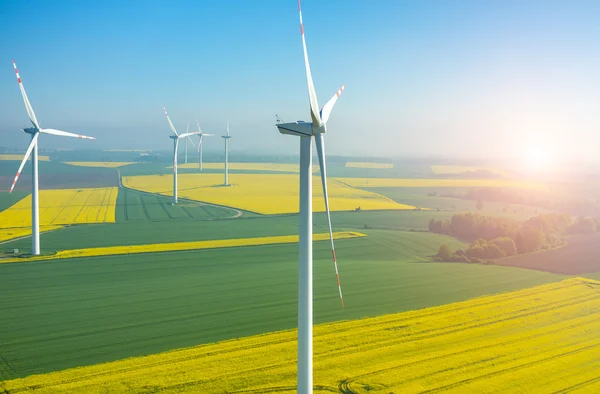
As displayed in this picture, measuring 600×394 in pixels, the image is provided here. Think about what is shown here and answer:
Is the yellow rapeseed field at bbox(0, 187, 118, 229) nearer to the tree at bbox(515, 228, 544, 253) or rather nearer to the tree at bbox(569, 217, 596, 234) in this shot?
the tree at bbox(515, 228, 544, 253)

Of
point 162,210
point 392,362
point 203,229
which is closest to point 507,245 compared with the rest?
point 203,229

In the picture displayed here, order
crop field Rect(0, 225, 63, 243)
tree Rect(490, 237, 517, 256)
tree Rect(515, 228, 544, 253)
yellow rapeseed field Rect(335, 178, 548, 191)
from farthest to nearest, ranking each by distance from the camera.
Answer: yellow rapeseed field Rect(335, 178, 548, 191)
tree Rect(515, 228, 544, 253)
crop field Rect(0, 225, 63, 243)
tree Rect(490, 237, 517, 256)

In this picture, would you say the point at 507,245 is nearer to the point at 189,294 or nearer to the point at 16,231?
the point at 189,294

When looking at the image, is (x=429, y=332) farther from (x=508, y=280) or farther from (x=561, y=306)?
(x=508, y=280)

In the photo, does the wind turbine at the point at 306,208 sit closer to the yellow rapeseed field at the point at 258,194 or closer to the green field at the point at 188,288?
the green field at the point at 188,288

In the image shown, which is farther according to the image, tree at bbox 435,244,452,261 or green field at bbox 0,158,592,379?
tree at bbox 435,244,452,261

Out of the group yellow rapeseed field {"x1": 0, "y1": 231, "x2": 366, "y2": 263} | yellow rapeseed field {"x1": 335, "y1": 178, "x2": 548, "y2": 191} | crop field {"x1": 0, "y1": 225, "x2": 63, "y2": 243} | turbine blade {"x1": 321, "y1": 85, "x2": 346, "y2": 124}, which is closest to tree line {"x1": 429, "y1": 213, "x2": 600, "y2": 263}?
yellow rapeseed field {"x1": 0, "y1": 231, "x2": 366, "y2": 263}
